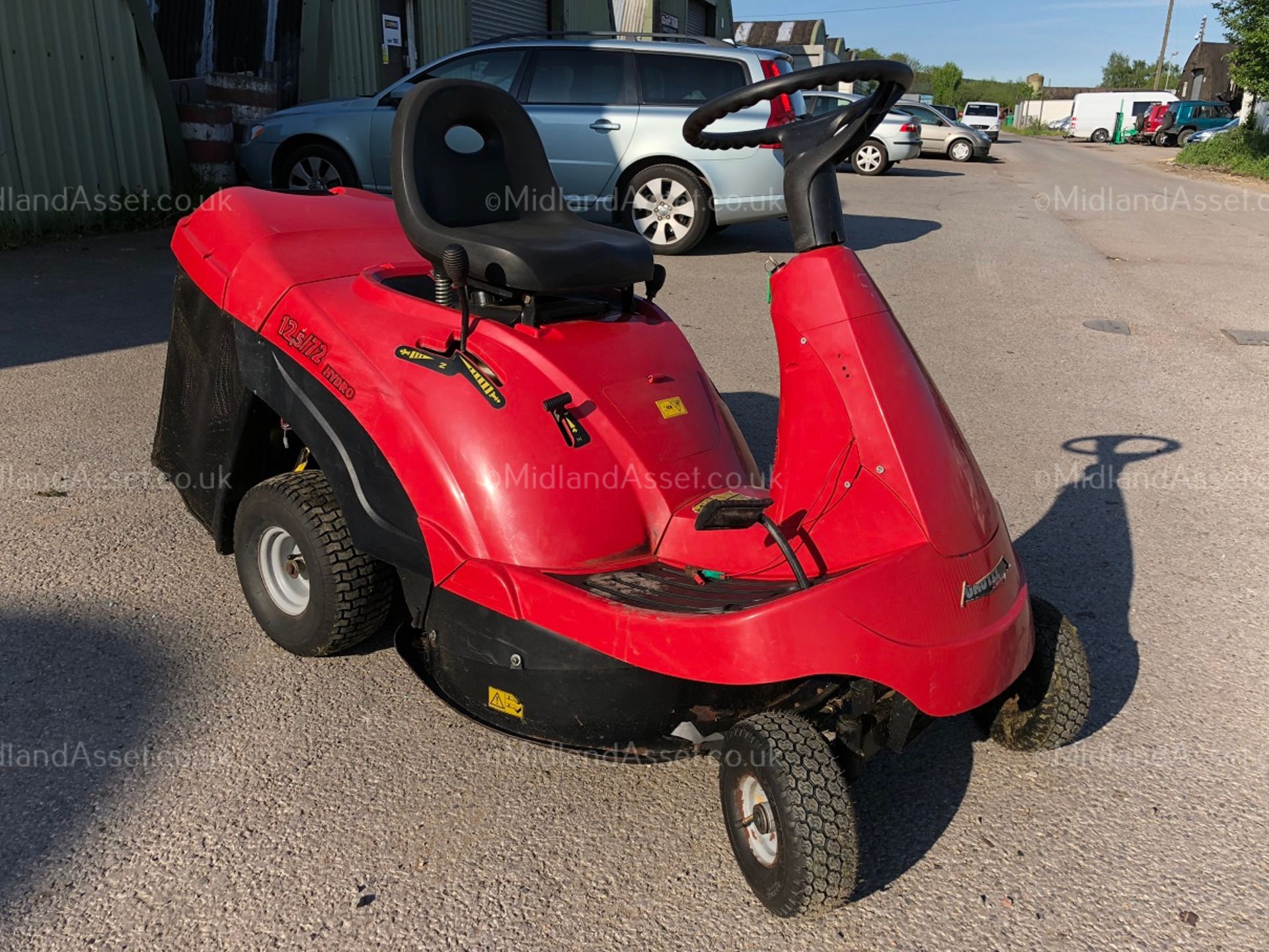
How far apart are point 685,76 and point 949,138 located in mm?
19874

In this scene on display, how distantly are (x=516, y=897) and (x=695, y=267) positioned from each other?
806 cm

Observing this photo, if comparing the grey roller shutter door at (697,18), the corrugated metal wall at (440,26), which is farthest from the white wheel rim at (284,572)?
the grey roller shutter door at (697,18)

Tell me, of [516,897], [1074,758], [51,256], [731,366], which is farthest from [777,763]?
[51,256]

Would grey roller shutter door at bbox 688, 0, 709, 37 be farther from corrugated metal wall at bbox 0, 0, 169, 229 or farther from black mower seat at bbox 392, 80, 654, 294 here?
black mower seat at bbox 392, 80, 654, 294

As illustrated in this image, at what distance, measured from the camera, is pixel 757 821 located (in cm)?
242

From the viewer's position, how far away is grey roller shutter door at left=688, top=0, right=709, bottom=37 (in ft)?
97.9

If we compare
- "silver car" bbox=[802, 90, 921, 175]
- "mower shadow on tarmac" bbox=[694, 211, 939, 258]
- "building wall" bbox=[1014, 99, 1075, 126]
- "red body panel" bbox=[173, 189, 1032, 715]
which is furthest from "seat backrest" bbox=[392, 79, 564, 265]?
"building wall" bbox=[1014, 99, 1075, 126]

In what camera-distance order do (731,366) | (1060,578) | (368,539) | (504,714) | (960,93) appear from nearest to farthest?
(504,714) < (368,539) < (1060,578) < (731,366) < (960,93)

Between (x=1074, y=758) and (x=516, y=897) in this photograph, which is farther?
(x=1074, y=758)

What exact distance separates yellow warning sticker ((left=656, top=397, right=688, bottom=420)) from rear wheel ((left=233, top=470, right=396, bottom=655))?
949mm

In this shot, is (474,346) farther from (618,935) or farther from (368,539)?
(618,935)

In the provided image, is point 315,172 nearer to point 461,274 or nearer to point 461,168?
point 461,168

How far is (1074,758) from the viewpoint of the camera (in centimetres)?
295

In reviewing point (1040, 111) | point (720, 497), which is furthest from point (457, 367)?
point (1040, 111)
